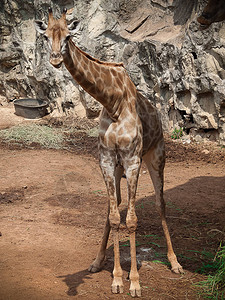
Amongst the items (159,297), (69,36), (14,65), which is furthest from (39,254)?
(14,65)

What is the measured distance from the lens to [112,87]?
3971 mm

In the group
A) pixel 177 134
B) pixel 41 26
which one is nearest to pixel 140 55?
pixel 177 134

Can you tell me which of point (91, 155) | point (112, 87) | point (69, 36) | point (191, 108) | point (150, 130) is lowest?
→ point (91, 155)

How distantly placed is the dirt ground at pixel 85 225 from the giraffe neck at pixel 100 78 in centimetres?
195

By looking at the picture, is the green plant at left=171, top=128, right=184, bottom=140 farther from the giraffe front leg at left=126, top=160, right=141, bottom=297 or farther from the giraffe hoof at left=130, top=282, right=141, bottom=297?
the giraffe hoof at left=130, top=282, right=141, bottom=297

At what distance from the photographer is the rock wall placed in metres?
10.1

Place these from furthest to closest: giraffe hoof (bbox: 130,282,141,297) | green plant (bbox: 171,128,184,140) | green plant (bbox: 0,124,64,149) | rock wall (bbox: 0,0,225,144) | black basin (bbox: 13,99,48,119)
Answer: black basin (bbox: 13,99,48,119)
green plant (bbox: 171,128,184,140)
green plant (bbox: 0,124,64,149)
rock wall (bbox: 0,0,225,144)
giraffe hoof (bbox: 130,282,141,297)

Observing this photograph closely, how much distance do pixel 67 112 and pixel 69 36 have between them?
1126 cm

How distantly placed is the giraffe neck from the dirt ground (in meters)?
1.95

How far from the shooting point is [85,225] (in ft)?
18.5

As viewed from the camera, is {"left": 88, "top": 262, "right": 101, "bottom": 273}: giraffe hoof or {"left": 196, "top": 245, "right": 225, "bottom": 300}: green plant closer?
{"left": 196, "top": 245, "right": 225, "bottom": 300}: green plant

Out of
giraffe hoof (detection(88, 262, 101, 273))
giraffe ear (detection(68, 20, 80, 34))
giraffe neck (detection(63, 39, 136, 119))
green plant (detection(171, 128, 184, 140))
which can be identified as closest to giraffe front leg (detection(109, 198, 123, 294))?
giraffe hoof (detection(88, 262, 101, 273))

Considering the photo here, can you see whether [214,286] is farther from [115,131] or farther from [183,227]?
[115,131]

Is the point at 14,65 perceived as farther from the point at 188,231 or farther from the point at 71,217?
the point at 188,231
